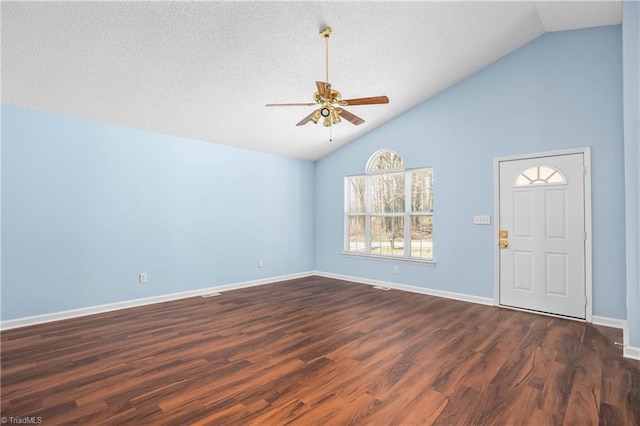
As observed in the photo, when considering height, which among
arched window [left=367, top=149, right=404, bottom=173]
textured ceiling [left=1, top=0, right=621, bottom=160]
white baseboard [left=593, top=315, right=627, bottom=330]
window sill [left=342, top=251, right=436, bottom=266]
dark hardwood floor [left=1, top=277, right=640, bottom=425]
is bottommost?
dark hardwood floor [left=1, top=277, right=640, bottom=425]

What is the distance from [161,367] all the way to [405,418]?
6.55 feet

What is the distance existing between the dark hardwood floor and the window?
5.22 feet

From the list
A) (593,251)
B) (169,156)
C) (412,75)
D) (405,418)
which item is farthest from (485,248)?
(169,156)

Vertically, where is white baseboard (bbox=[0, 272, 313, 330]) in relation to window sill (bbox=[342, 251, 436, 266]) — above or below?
below

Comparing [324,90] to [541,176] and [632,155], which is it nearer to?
[632,155]

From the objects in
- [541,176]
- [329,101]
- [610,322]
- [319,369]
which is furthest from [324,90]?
[610,322]

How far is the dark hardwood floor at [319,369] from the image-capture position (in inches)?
80.4

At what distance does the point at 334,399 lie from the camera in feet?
7.17

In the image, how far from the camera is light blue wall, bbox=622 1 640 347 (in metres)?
2.88

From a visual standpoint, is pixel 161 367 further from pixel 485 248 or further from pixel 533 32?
pixel 533 32

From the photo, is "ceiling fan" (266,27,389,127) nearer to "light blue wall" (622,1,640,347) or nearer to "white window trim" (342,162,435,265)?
"light blue wall" (622,1,640,347)

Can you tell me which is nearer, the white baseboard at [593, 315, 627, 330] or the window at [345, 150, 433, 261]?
the white baseboard at [593, 315, 627, 330]

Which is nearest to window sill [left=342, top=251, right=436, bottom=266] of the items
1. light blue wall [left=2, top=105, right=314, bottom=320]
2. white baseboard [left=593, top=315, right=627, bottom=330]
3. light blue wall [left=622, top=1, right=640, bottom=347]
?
light blue wall [left=2, top=105, right=314, bottom=320]

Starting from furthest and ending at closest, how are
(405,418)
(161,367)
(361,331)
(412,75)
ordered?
(412,75) → (361,331) → (161,367) → (405,418)
